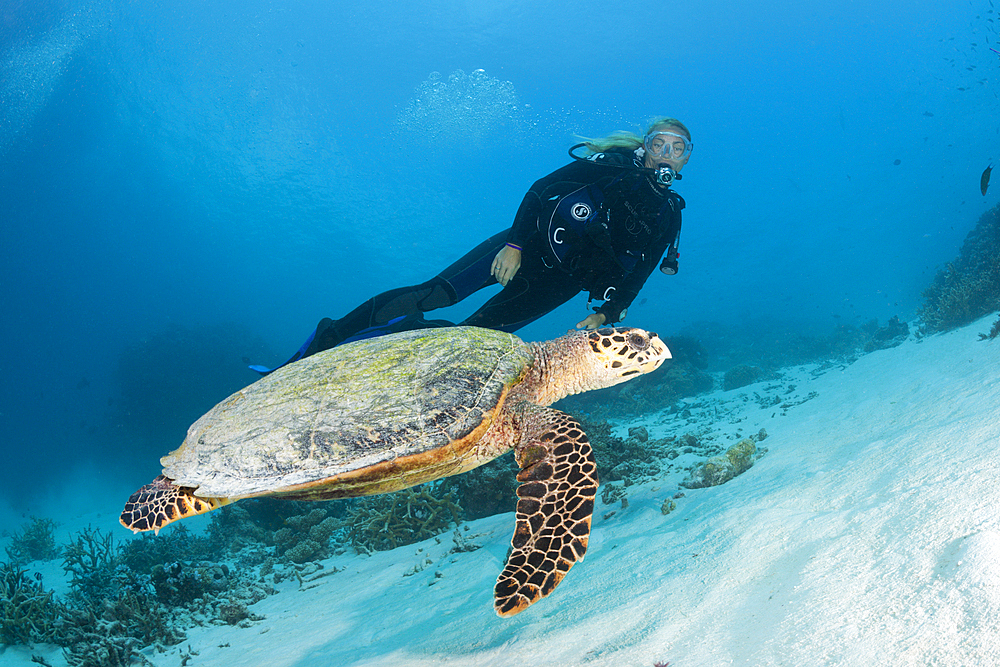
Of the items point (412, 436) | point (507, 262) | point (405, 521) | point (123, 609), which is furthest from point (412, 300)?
point (123, 609)

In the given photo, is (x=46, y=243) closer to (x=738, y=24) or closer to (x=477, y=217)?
(x=477, y=217)

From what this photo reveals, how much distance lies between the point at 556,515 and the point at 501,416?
0.83 meters

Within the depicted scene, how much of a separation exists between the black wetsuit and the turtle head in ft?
5.48

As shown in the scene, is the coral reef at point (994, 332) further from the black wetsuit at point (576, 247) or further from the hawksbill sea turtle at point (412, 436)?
the hawksbill sea turtle at point (412, 436)

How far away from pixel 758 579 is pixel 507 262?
3.90 meters

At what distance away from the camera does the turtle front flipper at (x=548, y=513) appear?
84.4 inches

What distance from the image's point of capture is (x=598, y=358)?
10.9 ft

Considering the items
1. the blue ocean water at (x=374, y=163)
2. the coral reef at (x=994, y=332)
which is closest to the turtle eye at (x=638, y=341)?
the coral reef at (x=994, y=332)

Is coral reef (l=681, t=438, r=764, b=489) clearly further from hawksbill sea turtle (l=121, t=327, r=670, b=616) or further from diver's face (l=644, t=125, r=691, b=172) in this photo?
diver's face (l=644, t=125, r=691, b=172)

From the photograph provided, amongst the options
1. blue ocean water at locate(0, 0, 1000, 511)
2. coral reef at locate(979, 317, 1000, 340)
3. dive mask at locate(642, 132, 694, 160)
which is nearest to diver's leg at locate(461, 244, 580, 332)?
dive mask at locate(642, 132, 694, 160)

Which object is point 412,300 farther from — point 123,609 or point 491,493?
point 123,609

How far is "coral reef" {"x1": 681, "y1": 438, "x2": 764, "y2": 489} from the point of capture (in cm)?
480

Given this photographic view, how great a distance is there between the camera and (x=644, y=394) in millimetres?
14250

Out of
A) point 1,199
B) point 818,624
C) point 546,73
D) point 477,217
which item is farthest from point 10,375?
point 546,73
